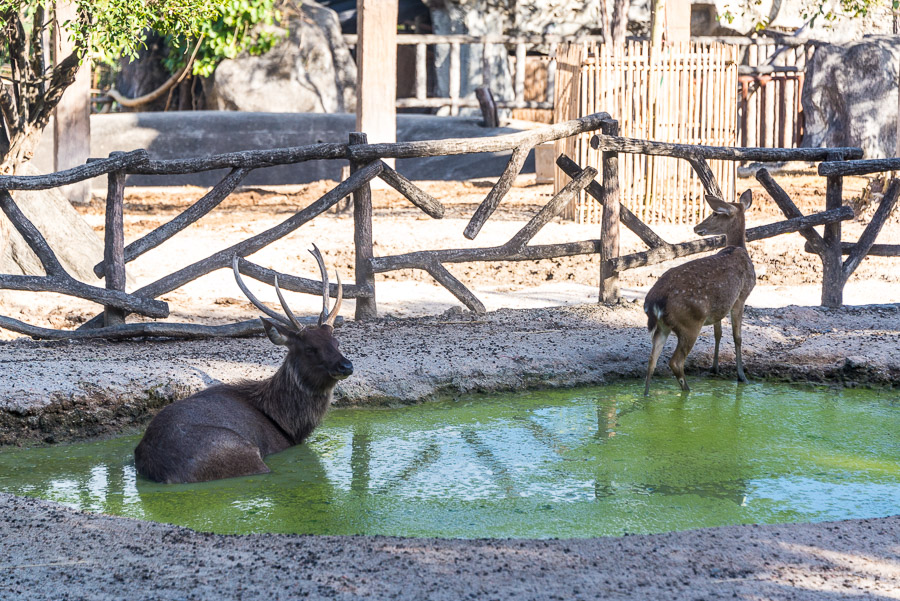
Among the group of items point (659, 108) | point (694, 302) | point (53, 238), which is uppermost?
point (659, 108)

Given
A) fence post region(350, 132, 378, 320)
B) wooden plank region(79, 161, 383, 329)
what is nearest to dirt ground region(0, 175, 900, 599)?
fence post region(350, 132, 378, 320)

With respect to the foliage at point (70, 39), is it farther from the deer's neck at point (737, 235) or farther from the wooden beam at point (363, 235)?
the deer's neck at point (737, 235)

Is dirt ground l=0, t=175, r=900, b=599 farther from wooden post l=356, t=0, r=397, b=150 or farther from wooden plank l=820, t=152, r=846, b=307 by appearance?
wooden post l=356, t=0, r=397, b=150

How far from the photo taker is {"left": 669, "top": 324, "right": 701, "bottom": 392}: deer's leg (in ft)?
22.0

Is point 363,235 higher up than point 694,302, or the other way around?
point 363,235

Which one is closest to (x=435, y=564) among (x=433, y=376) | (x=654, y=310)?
(x=433, y=376)

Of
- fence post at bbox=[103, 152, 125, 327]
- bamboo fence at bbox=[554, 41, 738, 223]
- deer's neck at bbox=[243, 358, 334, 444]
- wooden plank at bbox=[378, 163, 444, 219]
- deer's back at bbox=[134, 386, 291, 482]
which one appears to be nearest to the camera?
deer's back at bbox=[134, 386, 291, 482]

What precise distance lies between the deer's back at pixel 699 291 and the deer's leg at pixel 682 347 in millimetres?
91

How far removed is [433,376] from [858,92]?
13.6m

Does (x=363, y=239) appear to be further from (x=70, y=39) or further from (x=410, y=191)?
(x=70, y=39)

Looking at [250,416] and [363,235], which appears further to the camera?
[363,235]

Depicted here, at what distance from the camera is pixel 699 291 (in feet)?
21.8

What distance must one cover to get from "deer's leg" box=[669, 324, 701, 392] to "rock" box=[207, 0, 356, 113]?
15.0m

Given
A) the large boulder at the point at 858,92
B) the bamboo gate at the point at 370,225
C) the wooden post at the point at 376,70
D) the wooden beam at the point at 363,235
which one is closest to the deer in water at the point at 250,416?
the bamboo gate at the point at 370,225
